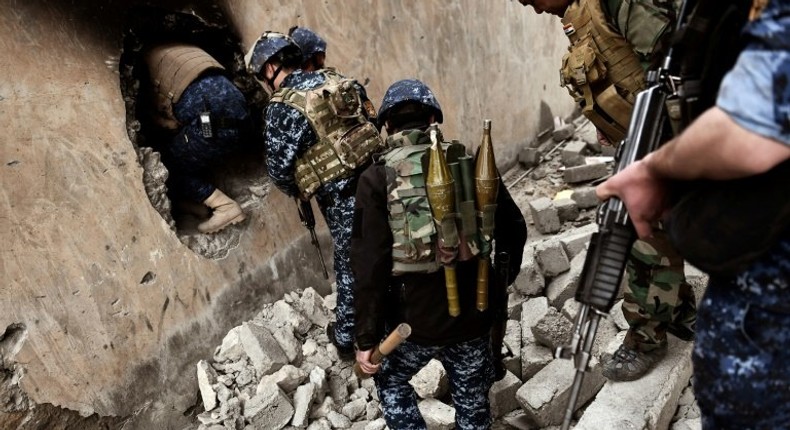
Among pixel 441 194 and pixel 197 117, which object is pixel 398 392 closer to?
pixel 441 194

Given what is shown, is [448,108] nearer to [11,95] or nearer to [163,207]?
[163,207]

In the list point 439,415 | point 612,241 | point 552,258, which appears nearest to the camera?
point 612,241

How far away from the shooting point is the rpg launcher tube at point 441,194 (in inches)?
72.1

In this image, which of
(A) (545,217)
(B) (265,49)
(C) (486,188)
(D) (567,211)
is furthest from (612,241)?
(D) (567,211)

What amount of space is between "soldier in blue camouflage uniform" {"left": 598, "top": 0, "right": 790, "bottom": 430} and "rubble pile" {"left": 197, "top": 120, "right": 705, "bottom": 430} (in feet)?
2.94

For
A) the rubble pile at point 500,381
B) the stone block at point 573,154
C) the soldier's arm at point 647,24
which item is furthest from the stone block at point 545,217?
the soldier's arm at point 647,24

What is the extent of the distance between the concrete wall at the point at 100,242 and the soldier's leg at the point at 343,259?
0.57 meters

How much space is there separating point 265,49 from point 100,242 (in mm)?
1321

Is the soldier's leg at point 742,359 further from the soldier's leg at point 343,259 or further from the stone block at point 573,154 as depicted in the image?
the stone block at point 573,154

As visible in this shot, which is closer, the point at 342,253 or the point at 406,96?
the point at 406,96

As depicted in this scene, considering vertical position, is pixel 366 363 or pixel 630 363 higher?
pixel 366 363

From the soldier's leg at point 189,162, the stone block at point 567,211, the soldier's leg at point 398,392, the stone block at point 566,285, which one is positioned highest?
the soldier's leg at point 189,162

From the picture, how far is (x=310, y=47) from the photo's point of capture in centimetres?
319

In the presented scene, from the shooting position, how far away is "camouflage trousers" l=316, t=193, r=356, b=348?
299 cm
